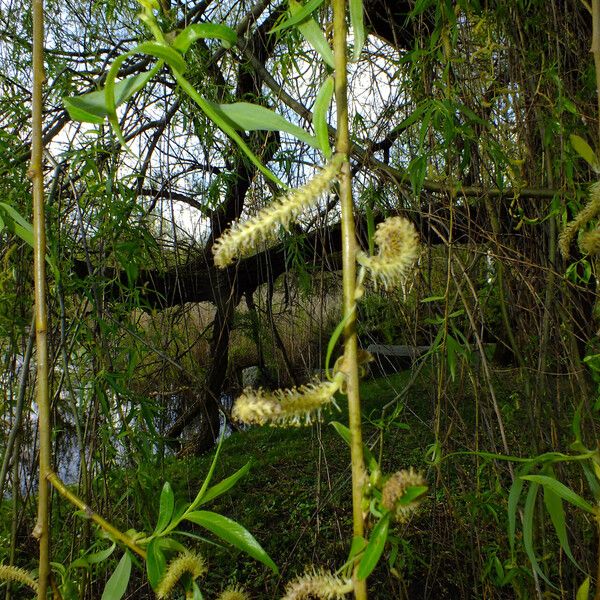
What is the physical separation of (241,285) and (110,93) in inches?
86.5

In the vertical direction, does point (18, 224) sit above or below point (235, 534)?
above

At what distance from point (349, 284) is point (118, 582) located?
234 millimetres

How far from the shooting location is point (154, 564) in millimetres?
278

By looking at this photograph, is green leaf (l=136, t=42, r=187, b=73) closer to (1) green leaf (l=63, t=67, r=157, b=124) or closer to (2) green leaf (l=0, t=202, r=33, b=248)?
(1) green leaf (l=63, t=67, r=157, b=124)

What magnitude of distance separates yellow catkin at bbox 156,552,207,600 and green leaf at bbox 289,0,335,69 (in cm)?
24

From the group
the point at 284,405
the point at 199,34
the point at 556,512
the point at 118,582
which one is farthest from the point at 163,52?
the point at 556,512

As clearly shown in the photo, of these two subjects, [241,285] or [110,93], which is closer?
[110,93]

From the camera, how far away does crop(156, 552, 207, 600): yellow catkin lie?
0.27 metres

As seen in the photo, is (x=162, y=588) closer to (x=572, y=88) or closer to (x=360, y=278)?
(x=360, y=278)

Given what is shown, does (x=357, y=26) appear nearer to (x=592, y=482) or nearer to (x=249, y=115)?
(x=249, y=115)

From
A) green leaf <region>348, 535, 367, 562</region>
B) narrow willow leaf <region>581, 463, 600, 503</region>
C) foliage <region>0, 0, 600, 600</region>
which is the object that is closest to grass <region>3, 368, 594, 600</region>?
foliage <region>0, 0, 600, 600</region>

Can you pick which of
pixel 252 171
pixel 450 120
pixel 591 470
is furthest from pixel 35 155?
pixel 252 171

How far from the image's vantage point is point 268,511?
215 cm

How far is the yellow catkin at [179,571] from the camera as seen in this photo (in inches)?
10.7
